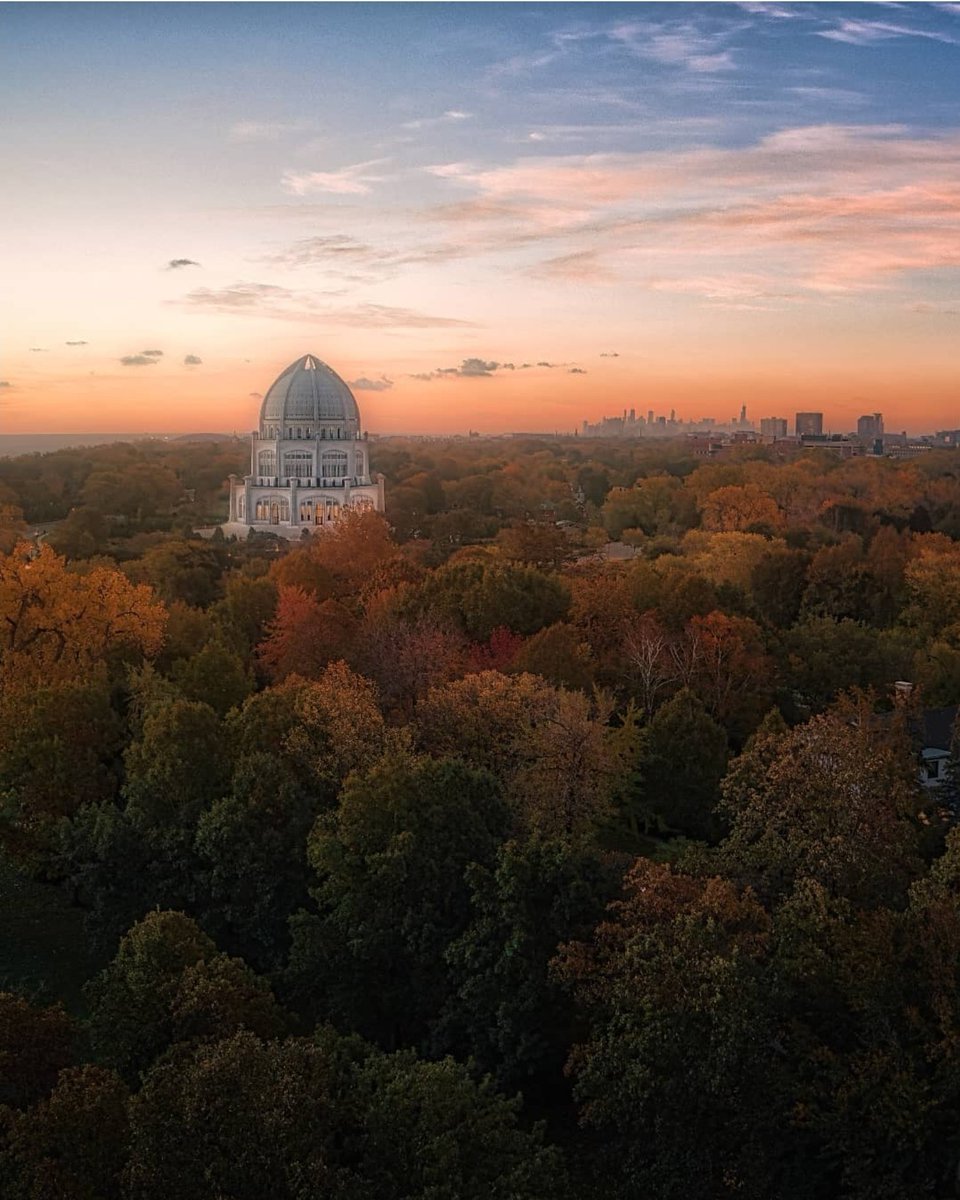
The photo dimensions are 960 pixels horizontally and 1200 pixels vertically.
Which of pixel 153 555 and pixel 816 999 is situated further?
pixel 153 555

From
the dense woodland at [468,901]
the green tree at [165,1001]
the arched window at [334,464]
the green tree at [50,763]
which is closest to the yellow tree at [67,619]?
the dense woodland at [468,901]

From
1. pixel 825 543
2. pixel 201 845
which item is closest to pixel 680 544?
pixel 825 543

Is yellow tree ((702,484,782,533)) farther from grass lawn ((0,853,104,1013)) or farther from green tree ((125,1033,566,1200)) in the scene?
green tree ((125,1033,566,1200))

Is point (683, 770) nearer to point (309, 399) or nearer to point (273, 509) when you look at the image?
point (273, 509)

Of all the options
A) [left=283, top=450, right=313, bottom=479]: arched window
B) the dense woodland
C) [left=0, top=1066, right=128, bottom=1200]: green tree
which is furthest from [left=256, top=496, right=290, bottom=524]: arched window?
[left=0, top=1066, right=128, bottom=1200]: green tree

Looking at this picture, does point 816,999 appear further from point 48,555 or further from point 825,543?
point 825,543

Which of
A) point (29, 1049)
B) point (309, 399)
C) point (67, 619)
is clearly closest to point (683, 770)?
point (29, 1049)

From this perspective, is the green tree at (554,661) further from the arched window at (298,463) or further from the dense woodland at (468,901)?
the arched window at (298,463)
